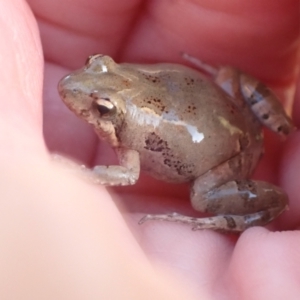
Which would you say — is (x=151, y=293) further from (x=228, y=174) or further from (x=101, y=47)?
(x=101, y=47)

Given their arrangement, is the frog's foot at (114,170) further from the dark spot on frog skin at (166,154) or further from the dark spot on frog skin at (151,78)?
the dark spot on frog skin at (151,78)

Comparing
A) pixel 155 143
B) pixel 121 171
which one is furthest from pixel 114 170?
pixel 155 143

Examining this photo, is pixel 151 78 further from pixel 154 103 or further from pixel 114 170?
pixel 114 170

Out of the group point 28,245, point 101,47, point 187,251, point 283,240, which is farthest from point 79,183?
point 101,47

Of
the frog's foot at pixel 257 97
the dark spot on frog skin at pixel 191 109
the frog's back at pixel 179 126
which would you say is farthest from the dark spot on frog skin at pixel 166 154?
the frog's foot at pixel 257 97

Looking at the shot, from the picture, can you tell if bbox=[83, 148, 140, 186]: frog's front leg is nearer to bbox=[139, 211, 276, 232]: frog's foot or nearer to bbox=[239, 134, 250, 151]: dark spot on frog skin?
bbox=[139, 211, 276, 232]: frog's foot
